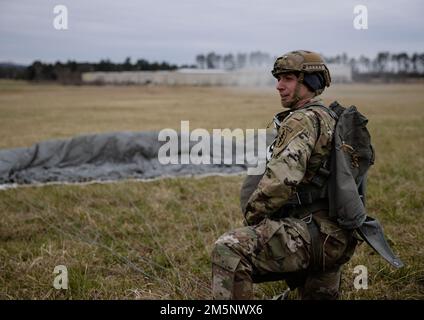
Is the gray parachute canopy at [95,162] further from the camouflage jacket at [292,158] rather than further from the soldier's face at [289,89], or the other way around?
the camouflage jacket at [292,158]

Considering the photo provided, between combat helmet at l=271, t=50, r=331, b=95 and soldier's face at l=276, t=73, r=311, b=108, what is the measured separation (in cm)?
4

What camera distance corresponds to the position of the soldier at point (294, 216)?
10.1 feet

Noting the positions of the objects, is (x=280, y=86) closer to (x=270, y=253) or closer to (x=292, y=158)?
(x=292, y=158)

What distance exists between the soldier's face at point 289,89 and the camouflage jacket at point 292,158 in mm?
107

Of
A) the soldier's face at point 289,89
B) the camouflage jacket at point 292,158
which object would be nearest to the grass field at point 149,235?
the camouflage jacket at point 292,158

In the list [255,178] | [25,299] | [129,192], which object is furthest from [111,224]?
[255,178]

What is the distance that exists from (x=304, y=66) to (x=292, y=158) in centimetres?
77

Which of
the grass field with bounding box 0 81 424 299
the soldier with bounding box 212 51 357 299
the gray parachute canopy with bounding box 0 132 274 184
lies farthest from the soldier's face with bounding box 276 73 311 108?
the gray parachute canopy with bounding box 0 132 274 184

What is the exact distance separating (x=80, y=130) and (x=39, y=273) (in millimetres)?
14092

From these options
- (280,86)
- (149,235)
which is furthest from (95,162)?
(280,86)

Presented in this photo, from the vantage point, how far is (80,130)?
18125 mm

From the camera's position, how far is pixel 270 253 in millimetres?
3139

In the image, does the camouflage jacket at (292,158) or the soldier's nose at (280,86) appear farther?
the soldier's nose at (280,86)
